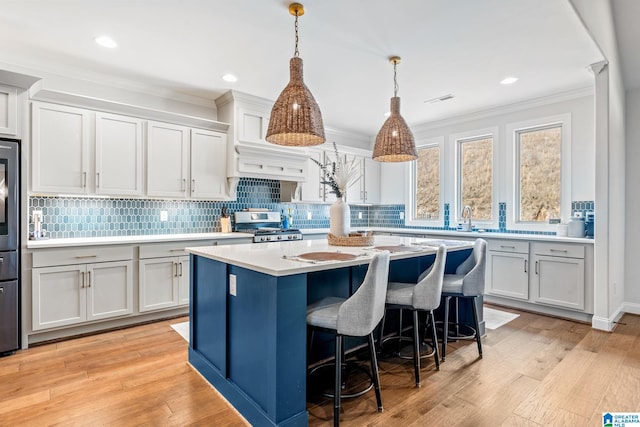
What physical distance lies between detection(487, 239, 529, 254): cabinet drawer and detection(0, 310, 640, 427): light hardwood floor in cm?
116

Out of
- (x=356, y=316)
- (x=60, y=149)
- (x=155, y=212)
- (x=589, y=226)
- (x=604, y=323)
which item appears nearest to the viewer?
(x=356, y=316)

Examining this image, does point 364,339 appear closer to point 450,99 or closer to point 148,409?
point 148,409

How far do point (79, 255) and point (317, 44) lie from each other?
2.86 metres

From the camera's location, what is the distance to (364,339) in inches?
115

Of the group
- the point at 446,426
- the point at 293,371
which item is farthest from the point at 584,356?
the point at 293,371

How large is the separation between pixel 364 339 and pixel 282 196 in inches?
114

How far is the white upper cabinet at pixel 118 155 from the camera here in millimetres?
3589

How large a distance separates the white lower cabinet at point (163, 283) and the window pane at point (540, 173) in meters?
4.32

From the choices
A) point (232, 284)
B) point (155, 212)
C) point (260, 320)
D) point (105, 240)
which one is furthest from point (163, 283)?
point (260, 320)

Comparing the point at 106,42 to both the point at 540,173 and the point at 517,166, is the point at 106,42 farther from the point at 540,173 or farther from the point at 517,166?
the point at 540,173

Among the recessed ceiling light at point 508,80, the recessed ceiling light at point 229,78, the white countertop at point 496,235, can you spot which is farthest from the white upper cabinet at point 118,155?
the recessed ceiling light at point 508,80

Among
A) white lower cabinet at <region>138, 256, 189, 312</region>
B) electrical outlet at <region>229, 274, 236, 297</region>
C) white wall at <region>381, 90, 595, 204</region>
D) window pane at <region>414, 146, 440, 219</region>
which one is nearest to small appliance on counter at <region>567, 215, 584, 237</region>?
white wall at <region>381, 90, 595, 204</region>

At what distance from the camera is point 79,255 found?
3.22 metres

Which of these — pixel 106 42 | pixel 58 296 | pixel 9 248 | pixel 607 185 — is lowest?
pixel 58 296
